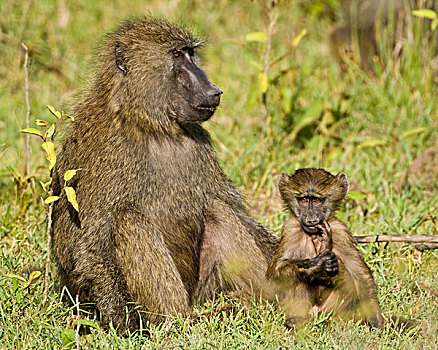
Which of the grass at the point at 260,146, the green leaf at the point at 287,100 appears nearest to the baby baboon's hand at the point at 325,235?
the grass at the point at 260,146

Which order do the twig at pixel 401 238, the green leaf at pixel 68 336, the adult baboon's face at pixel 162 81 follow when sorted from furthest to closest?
the twig at pixel 401 238
the adult baboon's face at pixel 162 81
the green leaf at pixel 68 336

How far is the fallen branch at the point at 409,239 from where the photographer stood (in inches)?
144

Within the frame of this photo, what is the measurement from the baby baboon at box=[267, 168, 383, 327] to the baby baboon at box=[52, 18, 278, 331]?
338mm

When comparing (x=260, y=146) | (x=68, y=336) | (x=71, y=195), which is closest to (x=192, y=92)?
(x=71, y=195)

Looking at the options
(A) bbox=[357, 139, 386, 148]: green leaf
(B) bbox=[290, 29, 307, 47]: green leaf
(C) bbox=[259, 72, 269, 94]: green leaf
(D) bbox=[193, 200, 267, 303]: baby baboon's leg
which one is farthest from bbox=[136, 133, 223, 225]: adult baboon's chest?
(A) bbox=[357, 139, 386, 148]: green leaf

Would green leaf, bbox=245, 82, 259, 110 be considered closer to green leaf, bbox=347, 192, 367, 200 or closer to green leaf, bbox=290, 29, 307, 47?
green leaf, bbox=290, 29, 307, 47

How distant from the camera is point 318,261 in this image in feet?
10.4

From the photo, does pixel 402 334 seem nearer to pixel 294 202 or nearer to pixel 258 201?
pixel 294 202

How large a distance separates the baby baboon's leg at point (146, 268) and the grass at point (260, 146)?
0.13 metres

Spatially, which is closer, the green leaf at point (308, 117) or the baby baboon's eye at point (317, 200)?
the baby baboon's eye at point (317, 200)

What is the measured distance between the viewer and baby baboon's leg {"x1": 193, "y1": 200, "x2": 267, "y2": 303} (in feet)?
12.1

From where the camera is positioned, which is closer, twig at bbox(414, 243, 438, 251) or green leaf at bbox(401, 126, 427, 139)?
twig at bbox(414, 243, 438, 251)

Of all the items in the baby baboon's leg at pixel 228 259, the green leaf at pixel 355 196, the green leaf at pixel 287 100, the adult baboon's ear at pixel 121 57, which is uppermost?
the adult baboon's ear at pixel 121 57

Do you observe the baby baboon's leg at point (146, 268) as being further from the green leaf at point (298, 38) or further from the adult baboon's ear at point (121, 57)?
the green leaf at point (298, 38)
